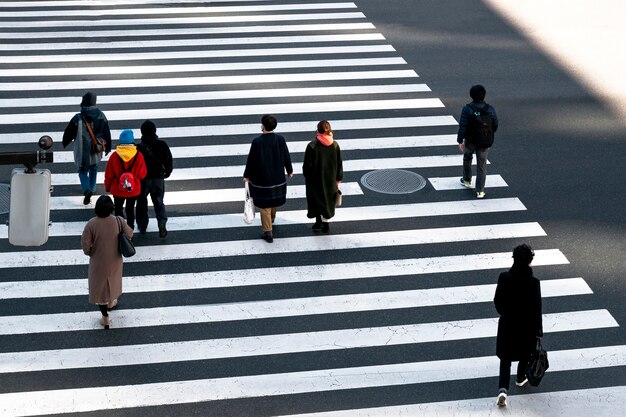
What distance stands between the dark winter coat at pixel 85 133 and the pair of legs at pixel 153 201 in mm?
1129

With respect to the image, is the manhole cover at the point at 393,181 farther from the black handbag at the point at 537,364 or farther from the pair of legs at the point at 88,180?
the black handbag at the point at 537,364

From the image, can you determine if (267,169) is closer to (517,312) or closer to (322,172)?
(322,172)

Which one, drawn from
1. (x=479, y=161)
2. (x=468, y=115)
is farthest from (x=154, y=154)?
(x=479, y=161)

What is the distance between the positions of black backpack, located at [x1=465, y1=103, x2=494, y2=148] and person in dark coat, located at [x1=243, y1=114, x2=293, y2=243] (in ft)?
8.83

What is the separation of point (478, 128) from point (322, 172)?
241cm

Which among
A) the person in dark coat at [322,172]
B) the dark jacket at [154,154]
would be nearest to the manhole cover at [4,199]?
the dark jacket at [154,154]

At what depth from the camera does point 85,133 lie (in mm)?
13281

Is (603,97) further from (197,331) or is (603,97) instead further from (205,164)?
(197,331)

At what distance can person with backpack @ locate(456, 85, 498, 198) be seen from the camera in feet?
44.8

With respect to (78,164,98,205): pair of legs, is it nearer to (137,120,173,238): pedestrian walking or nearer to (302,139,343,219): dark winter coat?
(137,120,173,238): pedestrian walking

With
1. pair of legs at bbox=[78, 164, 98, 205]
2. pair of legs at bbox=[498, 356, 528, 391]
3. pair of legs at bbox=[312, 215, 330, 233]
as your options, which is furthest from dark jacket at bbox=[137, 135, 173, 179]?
pair of legs at bbox=[498, 356, 528, 391]

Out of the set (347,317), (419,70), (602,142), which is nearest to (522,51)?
(419,70)

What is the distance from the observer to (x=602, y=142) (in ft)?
52.1

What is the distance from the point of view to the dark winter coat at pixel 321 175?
41.5ft
